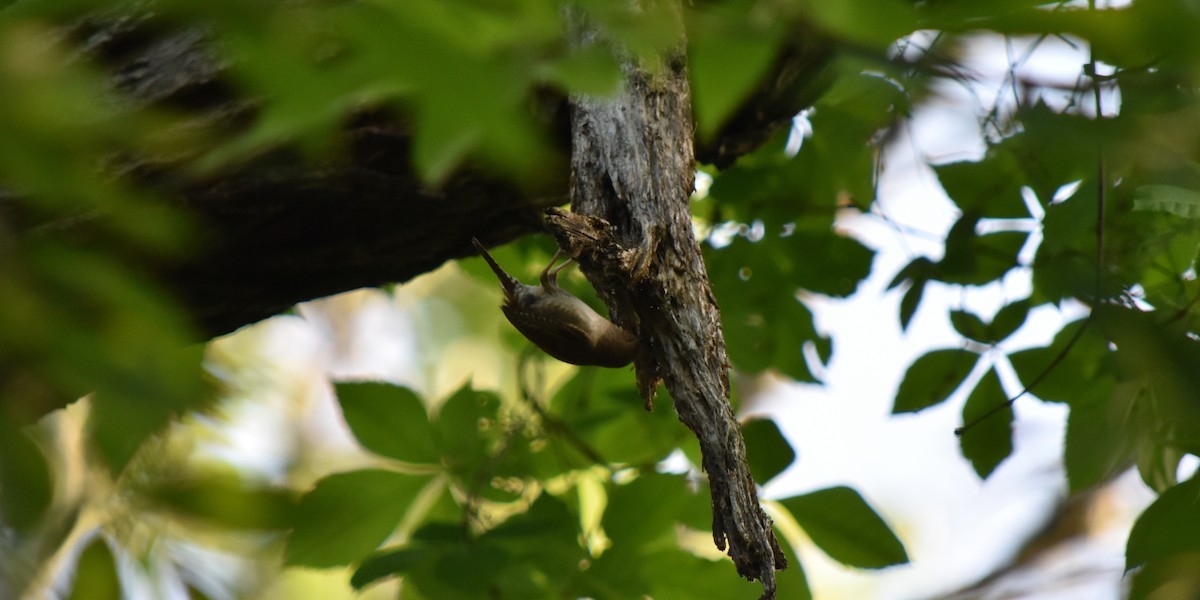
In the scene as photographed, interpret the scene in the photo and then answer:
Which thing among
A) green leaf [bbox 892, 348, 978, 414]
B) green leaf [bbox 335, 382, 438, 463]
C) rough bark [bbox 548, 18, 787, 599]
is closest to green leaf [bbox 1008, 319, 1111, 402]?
green leaf [bbox 892, 348, 978, 414]

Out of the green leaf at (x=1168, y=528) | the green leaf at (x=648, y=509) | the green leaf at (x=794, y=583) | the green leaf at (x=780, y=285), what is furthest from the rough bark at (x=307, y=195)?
the green leaf at (x=1168, y=528)

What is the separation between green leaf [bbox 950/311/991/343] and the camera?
231cm

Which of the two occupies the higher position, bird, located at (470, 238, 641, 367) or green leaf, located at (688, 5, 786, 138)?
green leaf, located at (688, 5, 786, 138)

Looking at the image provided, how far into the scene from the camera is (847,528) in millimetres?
2016

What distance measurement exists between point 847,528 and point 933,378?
504 millimetres

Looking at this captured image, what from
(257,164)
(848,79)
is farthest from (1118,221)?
(257,164)

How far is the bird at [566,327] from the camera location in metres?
1.48

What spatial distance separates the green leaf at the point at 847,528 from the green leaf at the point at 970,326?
572mm

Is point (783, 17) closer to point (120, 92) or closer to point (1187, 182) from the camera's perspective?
point (1187, 182)

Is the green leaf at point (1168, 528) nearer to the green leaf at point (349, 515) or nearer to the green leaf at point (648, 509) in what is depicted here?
the green leaf at point (648, 509)

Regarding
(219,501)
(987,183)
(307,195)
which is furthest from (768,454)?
(219,501)

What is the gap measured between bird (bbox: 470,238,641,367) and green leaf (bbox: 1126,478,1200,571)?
0.91 metres

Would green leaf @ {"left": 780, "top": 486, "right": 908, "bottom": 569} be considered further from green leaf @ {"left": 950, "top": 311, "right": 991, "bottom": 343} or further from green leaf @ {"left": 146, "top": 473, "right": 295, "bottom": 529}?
green leaf @ {"left": 146, "top": 473, "right": 295, "bottom": 529}

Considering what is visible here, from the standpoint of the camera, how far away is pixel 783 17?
90 cm
